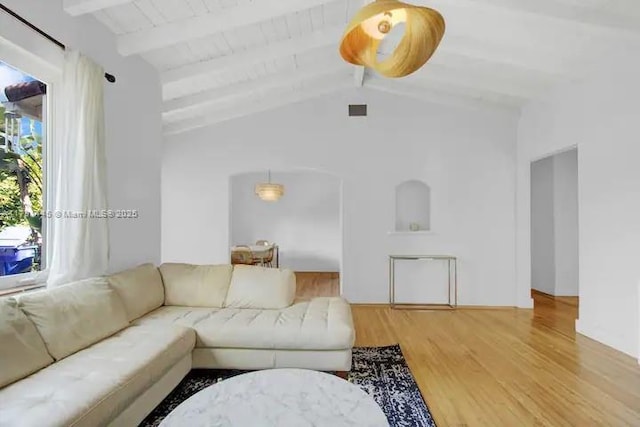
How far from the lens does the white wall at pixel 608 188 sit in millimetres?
3311

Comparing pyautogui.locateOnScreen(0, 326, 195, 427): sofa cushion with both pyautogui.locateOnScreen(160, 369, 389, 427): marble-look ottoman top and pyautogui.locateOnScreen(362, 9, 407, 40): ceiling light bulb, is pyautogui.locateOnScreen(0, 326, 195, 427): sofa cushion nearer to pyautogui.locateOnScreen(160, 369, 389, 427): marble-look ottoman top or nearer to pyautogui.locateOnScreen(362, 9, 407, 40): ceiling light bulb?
pyautogui.locateOnScreen(160, 369, 389, 427): marble-look ottoman top

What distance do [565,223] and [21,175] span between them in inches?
282

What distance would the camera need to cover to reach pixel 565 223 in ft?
20.1

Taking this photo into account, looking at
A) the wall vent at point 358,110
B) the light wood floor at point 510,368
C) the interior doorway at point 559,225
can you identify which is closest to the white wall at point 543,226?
the interior doorway at point 559,225

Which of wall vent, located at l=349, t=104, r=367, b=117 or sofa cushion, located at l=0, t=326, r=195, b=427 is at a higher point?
wall vent, located at l=349, t=104, r=367, b=117

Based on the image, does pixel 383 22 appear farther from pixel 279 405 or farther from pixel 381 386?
pixel 381 386

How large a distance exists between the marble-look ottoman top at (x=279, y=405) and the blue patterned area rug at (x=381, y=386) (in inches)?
28.3

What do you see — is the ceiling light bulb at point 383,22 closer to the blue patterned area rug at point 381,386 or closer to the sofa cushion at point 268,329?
the sofa cushion at point 268,329

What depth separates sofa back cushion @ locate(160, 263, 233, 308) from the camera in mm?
3432

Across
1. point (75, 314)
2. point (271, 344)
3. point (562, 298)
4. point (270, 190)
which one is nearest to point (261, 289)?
point (271, 344)

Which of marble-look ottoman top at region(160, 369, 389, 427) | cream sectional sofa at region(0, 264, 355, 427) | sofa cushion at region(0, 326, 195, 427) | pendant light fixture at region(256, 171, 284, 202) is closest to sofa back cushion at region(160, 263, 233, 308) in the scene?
cream sectional sofa at region(0, 264, 355, 427)

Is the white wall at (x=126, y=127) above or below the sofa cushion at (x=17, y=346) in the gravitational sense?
above

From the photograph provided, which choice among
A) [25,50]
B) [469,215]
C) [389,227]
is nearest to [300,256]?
[389,227]

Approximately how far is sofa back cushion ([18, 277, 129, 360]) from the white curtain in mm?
219
